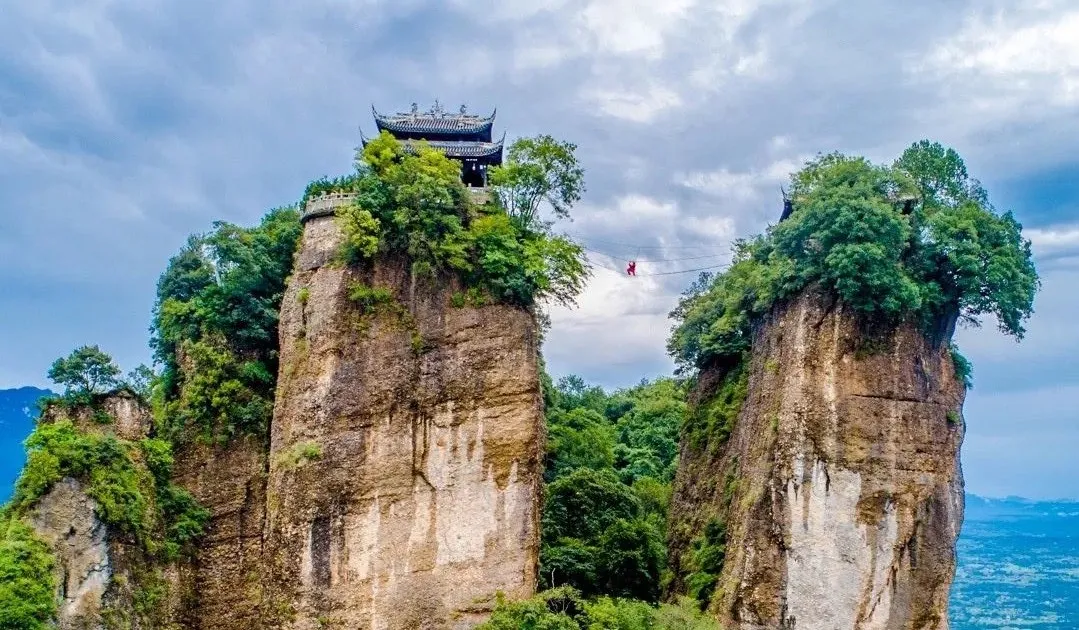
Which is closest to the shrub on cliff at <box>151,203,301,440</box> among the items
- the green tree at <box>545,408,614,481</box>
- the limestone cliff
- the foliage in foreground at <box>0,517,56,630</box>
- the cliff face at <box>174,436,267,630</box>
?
the cliff face at <box>174,436,267,630</box>

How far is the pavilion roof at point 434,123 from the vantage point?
112ft

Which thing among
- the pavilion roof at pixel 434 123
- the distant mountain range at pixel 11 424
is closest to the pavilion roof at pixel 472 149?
the pavilion roof at pixel 434 123

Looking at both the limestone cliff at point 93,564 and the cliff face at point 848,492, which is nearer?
the limestone cliff at point 93,564

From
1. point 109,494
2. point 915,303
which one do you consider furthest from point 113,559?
point 915,303

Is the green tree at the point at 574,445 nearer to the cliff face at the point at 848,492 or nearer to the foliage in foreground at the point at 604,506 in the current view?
the foliage in foreground at the point at 604,506

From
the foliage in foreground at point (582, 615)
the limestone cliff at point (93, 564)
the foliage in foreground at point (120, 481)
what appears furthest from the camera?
the foliage in foreground at point (120, 481)

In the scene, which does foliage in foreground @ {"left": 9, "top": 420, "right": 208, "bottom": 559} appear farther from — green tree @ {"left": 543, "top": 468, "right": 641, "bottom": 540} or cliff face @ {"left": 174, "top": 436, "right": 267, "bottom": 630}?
green tree @ {"left": 543, "top": 468, "right": 641, "bottom": 540}

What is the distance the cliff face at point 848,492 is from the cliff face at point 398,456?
21.4 feet

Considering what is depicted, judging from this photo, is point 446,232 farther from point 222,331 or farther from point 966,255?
point 966,255

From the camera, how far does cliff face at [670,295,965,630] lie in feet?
85.4

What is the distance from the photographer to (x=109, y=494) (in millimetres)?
25656

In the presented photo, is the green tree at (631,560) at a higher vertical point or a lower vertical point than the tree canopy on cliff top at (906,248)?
lower

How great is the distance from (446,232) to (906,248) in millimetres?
13350

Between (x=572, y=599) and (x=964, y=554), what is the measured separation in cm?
9884
